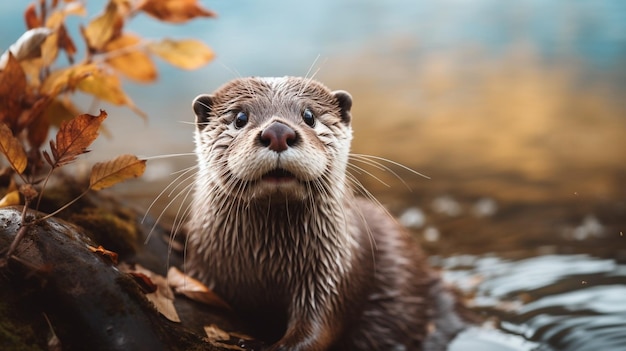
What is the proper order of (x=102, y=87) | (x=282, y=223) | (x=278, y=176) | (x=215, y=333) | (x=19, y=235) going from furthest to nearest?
1. (x=102, y=87)
2. (x=282, y=223)
3. (x=215, y=333)
4. (x=278, y=176)
5. (x=19, y=235)

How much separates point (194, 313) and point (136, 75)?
0.98 m

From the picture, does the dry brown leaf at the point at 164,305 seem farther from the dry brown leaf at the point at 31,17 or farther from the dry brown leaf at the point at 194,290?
the dry brown leaf at the point at 31,17

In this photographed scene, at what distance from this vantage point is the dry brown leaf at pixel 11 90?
6.60ft

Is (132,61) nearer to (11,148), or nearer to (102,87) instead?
(102,87)

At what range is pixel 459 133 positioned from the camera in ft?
18.9

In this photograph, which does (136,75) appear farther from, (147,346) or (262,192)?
(147,346)

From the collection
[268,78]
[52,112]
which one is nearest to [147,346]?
[268,78]

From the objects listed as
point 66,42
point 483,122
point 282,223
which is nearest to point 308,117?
point 282,223

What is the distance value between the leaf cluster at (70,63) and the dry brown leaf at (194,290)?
18.3 inches

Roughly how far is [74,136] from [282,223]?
0.65 metres

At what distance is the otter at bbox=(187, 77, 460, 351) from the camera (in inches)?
74.5

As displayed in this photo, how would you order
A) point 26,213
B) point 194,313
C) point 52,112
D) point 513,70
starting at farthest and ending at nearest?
1. point 513,70
2. point 52,112
3. point 194,313
4. point 26,213

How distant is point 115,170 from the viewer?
172 cm

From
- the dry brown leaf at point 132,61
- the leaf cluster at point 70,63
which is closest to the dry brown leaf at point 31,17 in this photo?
the leaf cluster at point 70,63
